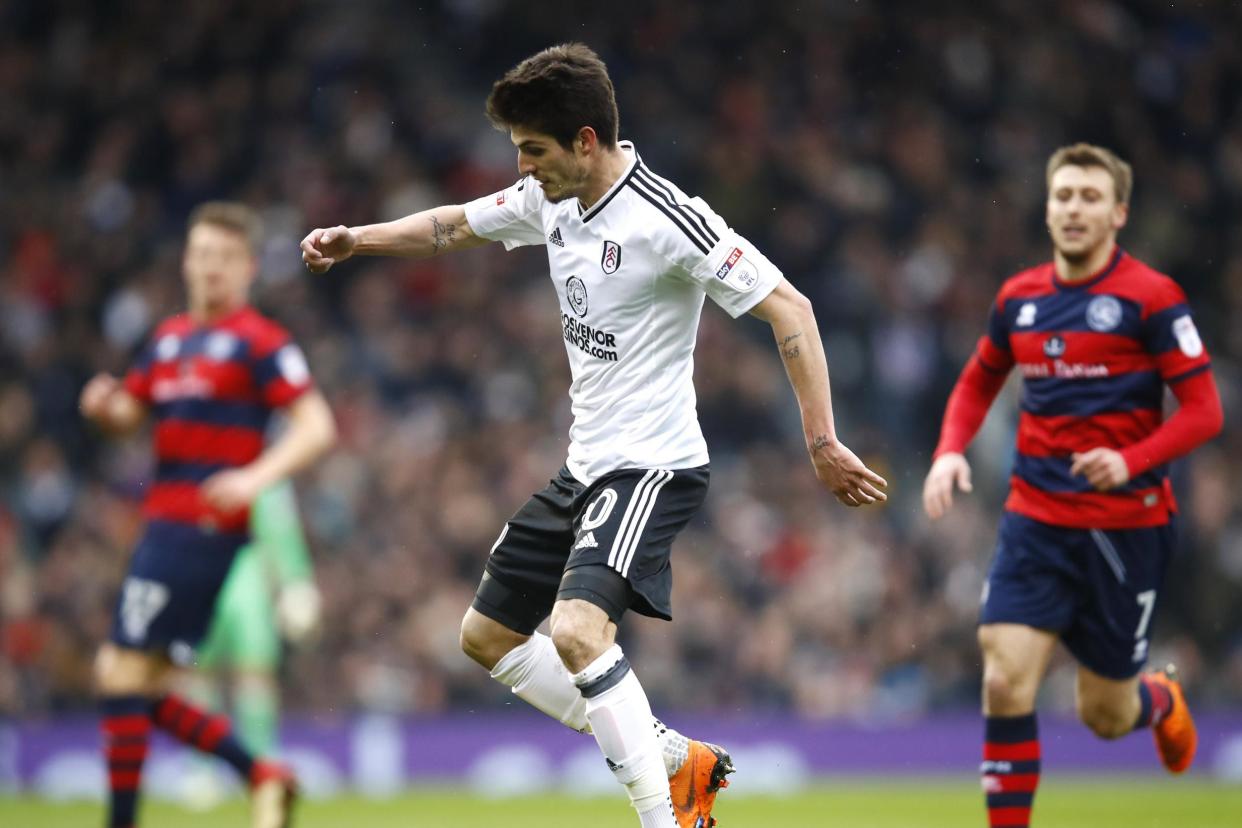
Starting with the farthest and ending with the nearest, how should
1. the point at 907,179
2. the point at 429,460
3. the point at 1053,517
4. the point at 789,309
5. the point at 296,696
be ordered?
the point at 907,179 → the point at 429,460 → the point at 296,696 → the point at 1053,517 → the point at 789,309

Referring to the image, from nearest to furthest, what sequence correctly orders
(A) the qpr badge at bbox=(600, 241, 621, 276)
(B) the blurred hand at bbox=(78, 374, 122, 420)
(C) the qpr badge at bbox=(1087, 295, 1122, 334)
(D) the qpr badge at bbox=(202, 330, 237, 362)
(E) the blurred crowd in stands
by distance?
(A) the qpr badge at bbox=(600, 241, 621, 276), (C) the qpr badge at bbox=(1087, 295, 1122, 334), (B) the blurred hand at bbox=(78, 374, 122, 420), (D) the qpr badge at bbox=(202, 330, 237, 362), (E) the blurred crowd in stands

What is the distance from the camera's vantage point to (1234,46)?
54.7 feet

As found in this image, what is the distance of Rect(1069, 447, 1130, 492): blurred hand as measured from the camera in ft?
19.1

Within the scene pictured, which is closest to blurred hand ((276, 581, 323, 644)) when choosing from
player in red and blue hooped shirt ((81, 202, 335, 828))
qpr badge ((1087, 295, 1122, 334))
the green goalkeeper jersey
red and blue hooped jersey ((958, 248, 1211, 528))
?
the green goalkeeper jersey

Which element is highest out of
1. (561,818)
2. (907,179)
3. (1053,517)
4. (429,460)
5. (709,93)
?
(709,93)

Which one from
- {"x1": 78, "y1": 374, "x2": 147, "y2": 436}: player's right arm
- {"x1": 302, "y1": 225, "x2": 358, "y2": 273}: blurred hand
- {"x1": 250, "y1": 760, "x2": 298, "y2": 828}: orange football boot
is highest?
{"x1": 302, "y1": 225, "x2": 358, "y2": 273}: blurred hand

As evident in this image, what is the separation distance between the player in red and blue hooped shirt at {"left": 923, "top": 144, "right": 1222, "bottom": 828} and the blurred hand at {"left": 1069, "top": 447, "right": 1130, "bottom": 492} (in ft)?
0.70

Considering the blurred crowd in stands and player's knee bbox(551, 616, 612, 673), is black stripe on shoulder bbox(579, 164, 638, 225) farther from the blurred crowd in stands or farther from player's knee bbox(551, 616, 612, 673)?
the blurred crowd in stands

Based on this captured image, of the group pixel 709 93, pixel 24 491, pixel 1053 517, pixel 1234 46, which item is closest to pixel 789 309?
pixel 1053 517

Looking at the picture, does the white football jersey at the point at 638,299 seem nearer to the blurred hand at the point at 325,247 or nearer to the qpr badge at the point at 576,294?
the qpr badge at the point at 576,294

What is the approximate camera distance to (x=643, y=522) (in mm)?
5453

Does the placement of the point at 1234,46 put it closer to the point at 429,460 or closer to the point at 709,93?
the point at 709,93

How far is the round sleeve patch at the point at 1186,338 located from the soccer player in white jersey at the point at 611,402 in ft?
4.98

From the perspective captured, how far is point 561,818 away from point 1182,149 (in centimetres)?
957
